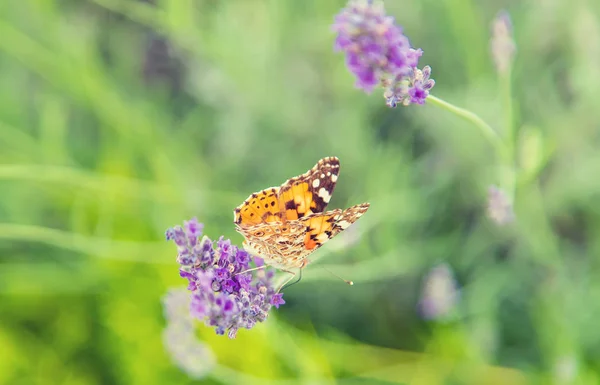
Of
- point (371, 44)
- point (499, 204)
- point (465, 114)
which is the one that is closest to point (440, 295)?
point (499, 204)

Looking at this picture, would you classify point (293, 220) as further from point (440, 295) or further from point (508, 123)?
point (440, 295)

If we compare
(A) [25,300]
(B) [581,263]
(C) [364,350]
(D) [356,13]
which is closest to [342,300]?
(C) [364,350]

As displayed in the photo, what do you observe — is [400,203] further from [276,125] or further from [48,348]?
[48,348]

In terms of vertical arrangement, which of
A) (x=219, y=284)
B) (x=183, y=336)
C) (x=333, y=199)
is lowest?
(x=219, y=284)

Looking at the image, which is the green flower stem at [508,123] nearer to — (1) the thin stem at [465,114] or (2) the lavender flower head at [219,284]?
(1) the thin stem at [465,114]

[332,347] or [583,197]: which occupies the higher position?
[583,197]

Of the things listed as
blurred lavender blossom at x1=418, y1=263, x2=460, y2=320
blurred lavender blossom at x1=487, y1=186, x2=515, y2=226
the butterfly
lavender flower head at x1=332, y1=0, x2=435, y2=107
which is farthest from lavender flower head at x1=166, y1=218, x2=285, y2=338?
blurred lavender blossom at x1=418, y1=263, x2=460, y2=320
